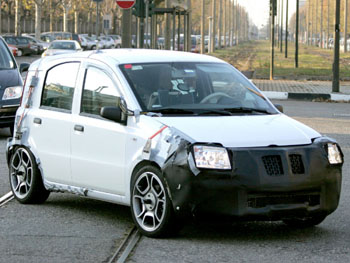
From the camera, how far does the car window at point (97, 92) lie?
25.0ft

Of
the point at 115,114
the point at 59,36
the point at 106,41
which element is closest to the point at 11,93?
the point at 115,114

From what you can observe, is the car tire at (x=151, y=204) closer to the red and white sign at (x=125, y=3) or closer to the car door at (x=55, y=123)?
the car door at (x=55, y=123)

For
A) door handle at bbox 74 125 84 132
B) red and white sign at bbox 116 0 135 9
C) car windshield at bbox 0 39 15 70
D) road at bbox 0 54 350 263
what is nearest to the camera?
road at bbox 0 54 350 263

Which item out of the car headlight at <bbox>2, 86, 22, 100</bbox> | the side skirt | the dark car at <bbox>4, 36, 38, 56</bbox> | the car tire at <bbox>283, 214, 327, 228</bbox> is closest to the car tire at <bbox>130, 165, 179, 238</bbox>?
the side skirt

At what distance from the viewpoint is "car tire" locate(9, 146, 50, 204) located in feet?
27.5

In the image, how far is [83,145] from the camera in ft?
25.2

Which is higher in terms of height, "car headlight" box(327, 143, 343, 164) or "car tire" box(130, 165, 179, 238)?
"car headlight" box(327, 143, 343, 164)

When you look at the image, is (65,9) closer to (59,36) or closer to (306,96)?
(59,36)


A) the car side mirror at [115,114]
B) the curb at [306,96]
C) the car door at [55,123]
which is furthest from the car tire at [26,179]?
the curb at [306,96]

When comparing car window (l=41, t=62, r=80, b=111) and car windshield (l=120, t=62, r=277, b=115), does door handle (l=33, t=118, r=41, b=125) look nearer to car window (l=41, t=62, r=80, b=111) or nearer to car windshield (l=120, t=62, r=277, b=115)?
car window (l=41, t=62, r=80, b=111)

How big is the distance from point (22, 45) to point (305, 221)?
59.9 metres

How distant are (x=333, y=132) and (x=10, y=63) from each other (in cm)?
562

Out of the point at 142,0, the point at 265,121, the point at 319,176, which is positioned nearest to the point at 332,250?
the point at 319,176

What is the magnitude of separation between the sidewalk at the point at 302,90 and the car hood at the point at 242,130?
18.6 meters
